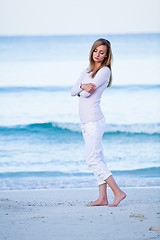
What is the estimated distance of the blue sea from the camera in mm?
5391

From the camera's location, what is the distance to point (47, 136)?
346 inches

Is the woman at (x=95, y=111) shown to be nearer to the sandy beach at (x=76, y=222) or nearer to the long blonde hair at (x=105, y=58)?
the long blonde hair at (x=105, y=58)

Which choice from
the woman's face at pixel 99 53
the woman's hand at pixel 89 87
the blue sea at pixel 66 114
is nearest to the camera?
the woman's hand at pixel 89 87

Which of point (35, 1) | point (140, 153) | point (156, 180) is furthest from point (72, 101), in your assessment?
point (156, 180)

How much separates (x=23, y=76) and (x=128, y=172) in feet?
37.9

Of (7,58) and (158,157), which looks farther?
(7,58)

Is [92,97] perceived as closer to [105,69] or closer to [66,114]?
[105,69]

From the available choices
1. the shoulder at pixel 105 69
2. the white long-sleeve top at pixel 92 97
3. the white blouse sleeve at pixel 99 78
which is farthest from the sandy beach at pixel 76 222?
the shoulder at pixel 105 69

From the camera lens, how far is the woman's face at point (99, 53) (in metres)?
2.89

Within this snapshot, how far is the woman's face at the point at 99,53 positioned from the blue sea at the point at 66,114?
6.26 feet

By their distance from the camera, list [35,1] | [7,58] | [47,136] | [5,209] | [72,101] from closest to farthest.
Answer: [5,209] < [47,136] < [72,101] < [35,1] < [7,58]

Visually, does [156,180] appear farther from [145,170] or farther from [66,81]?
[66,81]

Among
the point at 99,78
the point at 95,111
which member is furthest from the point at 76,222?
the point at 99,78

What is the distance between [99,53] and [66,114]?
27.6ft
